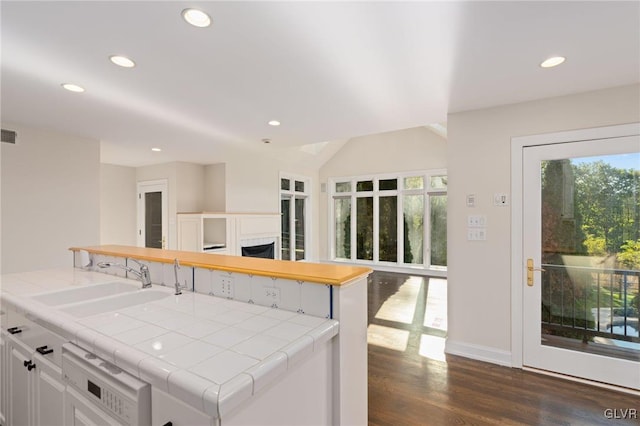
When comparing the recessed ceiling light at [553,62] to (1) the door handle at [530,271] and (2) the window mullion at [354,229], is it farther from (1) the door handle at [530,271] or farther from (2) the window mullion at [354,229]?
(2) the window mullion at [354,229]

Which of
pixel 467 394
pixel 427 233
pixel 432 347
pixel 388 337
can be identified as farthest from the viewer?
pixel 427 233

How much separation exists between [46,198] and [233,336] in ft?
12.3

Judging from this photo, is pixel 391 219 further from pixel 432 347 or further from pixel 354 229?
pixel 432 347

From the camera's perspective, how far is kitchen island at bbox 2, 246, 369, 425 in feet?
3.11

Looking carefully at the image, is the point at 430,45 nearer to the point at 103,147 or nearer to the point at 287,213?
the point at 103,147

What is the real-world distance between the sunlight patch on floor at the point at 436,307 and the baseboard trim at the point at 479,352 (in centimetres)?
64

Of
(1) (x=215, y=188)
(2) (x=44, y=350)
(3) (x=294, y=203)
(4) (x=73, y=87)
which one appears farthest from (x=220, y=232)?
(2) (x=44, y=350)

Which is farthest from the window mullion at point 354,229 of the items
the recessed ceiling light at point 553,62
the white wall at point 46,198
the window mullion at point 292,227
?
the recessed ceiling light at point 553,62

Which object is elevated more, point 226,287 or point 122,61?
point 122,61

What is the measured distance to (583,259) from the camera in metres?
2.56

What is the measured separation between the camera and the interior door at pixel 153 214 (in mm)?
5781

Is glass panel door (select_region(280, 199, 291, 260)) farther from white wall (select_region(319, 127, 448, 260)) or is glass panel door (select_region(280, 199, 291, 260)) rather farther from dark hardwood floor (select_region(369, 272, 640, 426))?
dark hardwood floor (select_region(369, 272, 640, 426))

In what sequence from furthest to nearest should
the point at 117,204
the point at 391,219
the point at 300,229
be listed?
the point at 300,229 < the point at 391,219 < the point at 117,204

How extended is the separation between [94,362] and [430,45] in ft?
7.61
